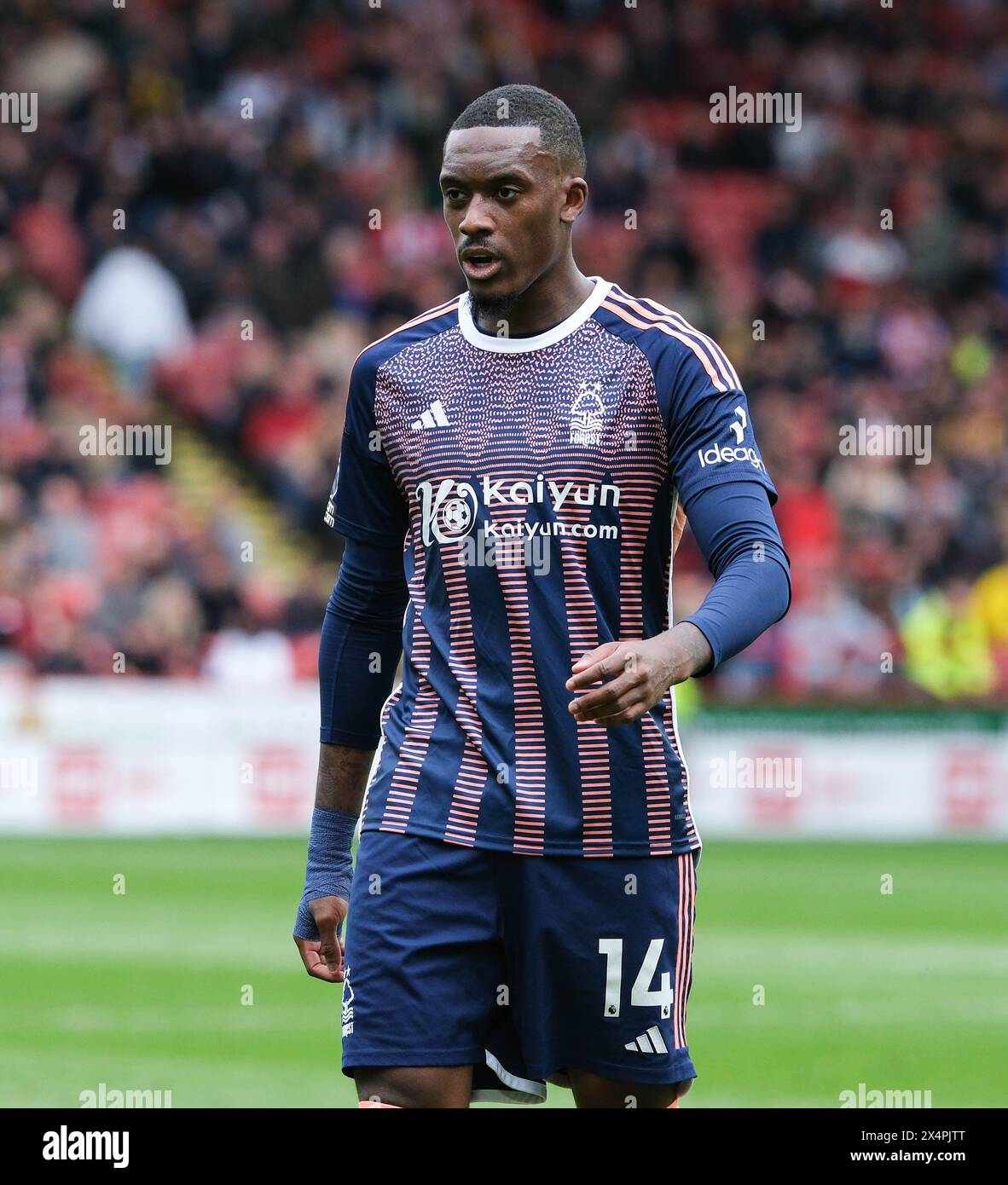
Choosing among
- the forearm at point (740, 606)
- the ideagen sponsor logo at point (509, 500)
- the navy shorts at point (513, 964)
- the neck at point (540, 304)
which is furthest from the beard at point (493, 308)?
the navy shorts at point (513, 964)

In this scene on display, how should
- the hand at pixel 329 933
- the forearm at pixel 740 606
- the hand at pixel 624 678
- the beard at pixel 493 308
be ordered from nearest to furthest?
the hand at pixel 624 678 < the forearm at pixel 740 606 < the beard at pixel 493 308 < the hand at pixel 329 933

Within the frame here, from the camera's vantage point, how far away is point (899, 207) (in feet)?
73.6

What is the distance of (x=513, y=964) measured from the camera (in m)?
4.28

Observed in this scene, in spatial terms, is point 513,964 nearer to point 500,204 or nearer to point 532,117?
point 500,204

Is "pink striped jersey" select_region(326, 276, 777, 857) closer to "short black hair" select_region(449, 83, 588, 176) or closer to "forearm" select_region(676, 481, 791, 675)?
"forearm" select_region(676, 481, 791, 675)

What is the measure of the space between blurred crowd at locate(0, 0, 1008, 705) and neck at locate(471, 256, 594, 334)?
38.7 ft

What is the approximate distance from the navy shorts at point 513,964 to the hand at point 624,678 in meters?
0.62

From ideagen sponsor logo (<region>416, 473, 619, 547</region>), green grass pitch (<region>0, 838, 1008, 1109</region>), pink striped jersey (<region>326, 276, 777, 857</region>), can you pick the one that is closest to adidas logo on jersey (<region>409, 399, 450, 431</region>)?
pink striped jersey (<region>326, 276, 777, 857</region>)

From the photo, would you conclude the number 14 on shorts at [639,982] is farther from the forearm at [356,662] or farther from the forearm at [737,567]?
the forearm at [356,662]

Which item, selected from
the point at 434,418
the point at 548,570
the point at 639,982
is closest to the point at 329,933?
the point at 639,982

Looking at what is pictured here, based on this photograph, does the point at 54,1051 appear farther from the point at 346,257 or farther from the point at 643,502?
the point at 346,257

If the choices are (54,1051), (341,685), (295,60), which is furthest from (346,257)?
(341,685)

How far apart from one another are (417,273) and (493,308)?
15.5 metres

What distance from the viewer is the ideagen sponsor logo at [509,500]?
4.29 m
